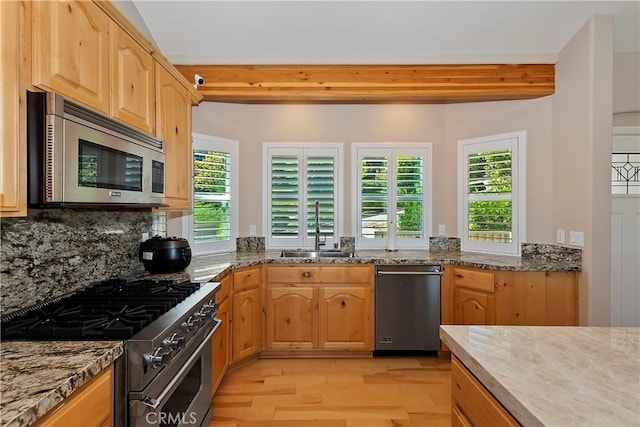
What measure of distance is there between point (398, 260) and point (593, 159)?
1636 millimetres

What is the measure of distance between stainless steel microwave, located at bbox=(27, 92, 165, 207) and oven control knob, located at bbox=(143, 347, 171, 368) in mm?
647

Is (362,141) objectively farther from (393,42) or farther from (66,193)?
(66,193)

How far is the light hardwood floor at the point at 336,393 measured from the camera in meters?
2.28

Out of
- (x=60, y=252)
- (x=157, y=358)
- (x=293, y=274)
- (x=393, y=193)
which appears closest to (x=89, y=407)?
(x=157, y=358)

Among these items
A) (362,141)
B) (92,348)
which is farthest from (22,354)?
(362,141)

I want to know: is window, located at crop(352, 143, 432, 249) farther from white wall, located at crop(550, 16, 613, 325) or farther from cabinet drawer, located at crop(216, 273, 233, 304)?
cabinet drawer, located at crop(216, 273, 233, 304)

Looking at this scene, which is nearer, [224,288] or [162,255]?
[162,255]

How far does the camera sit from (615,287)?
3100 mm

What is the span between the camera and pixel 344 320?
3.15m

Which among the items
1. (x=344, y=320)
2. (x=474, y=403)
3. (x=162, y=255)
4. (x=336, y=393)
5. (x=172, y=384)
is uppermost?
(x=162, y=255)

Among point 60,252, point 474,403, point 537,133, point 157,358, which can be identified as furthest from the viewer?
point 537,133

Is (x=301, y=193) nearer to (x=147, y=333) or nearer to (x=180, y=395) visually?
(x=180, y=395)

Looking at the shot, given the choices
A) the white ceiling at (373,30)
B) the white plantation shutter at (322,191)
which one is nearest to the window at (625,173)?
the white ceiling at (373,30)

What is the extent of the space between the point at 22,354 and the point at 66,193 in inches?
22.0
